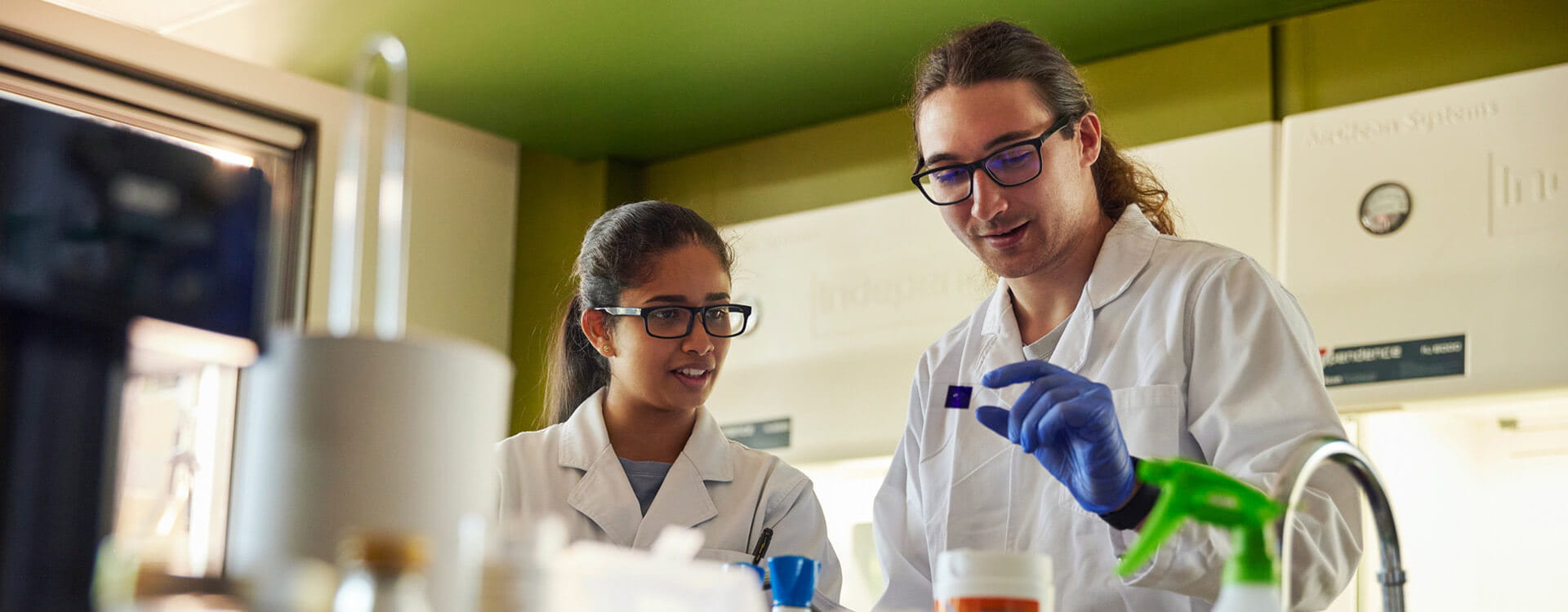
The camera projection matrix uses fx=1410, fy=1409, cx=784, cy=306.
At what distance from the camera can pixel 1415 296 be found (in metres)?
2.28

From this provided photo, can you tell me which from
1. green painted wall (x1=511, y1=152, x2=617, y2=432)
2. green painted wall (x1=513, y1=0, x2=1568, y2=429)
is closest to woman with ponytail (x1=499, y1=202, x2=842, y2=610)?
green painted wall (x1=513, y1=0, x2=1568, y2=429)

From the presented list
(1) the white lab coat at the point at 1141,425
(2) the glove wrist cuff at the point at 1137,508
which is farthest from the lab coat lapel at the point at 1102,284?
(2) the glove wrist cuff at the point at 1137,508

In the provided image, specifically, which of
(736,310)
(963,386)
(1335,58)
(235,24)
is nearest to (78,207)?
(963,386)

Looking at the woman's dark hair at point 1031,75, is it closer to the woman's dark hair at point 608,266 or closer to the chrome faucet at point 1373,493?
the woman's dark hair at point 608,266

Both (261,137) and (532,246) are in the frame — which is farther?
(532,246)

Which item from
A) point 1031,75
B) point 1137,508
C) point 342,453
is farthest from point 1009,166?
point 342,453

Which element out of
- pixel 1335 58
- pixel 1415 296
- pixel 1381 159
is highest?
pixel 1335 58

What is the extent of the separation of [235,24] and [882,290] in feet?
4.78

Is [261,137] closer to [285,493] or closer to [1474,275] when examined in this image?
[1474,275]

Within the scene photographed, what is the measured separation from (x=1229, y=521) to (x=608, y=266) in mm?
1401

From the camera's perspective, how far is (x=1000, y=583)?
2.44ft

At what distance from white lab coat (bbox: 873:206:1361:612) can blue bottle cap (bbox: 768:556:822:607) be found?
0.31m

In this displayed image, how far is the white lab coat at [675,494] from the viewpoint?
1.79 metres

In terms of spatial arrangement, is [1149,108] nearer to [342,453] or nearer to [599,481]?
[599,481]
